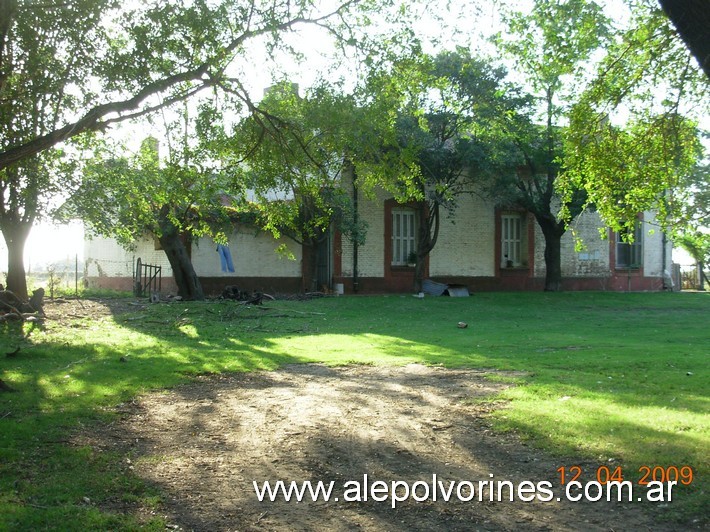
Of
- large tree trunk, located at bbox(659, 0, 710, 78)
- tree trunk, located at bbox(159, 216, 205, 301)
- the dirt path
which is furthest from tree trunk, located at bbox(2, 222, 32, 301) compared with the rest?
large tree trunk, located at bbox(659, 0, 710, 78)

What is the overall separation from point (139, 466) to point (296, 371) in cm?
503

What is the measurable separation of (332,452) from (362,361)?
5576mm

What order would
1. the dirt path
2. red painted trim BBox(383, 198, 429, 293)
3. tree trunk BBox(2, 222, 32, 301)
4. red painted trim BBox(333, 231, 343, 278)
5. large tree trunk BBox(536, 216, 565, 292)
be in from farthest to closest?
1. large tree trunk BBox(536, 216, 565, 292)
2. red painted trim BBox(383, 198, 429, 293)
3. red painted trim BBox(333, 231, 343, 278)
4. tree trunk BBox(2, 222, 32, 301)
5. the dirt path

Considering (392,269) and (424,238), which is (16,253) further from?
(424,238)

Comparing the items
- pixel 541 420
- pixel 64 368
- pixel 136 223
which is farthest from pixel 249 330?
pixel 541 420

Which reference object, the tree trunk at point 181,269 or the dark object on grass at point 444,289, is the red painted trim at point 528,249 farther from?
the tree trunk at point 181,269

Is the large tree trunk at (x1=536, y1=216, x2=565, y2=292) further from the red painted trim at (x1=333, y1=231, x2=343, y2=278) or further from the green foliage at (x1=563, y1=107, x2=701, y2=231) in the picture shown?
the green foliage at (x1=563, y1=107, x2=701, y2=231)

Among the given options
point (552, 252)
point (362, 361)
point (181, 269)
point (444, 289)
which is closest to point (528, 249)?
point (552, 252)

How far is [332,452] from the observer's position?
6.19 m

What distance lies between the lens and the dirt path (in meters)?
4.74

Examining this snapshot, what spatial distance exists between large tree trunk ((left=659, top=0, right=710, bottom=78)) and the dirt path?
3.31 metres

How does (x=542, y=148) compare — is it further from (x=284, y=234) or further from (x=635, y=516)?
(x=635, y=516)

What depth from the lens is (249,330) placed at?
55.4 feet

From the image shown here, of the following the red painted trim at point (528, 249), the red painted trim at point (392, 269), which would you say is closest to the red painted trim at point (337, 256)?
the red painted trim at point (392, 269)
